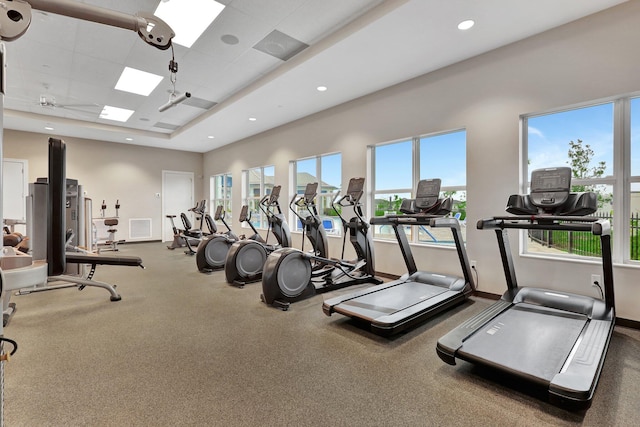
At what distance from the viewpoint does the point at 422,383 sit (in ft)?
6.88

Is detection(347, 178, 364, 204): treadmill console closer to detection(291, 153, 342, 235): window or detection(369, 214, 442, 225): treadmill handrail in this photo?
detection(369, 214, 442, 225): treadmill handrail

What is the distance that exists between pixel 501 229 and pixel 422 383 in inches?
74.6

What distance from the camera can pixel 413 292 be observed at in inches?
143

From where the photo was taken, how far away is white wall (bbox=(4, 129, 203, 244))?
8.27 metres

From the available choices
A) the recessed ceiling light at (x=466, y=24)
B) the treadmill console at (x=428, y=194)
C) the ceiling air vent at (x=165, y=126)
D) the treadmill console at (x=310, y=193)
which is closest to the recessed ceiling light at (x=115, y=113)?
the ceiling air vent at (x=165, y=126)

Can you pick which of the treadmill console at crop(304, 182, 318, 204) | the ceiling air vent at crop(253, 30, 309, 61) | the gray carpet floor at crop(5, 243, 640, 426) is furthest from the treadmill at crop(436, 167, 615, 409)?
the ceiling air vent at crop(253, 30, 309, 61)

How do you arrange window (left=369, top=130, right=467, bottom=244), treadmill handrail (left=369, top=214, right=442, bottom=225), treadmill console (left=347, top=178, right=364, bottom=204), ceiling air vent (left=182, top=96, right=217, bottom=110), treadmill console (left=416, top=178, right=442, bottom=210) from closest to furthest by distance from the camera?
treadmill handrail (left=369, top=214, right=442, bottom=225), treadmill console (left=416, top=178, right=442, bottom=210), treadmill console (left=347, top=178, right=364, bottom=204), window (left=369, top=130, right=467, bottom=244), ceiling air vent (left=182, top=96, right=217, bottom=110)

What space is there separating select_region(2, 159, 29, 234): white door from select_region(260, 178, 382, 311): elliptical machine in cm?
836

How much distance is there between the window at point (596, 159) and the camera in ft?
10.4

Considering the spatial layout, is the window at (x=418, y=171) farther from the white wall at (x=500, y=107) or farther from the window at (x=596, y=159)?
the window at (x=596, y=159)

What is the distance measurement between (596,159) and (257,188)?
24.5 ft

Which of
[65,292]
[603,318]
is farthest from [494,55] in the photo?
[65,292]

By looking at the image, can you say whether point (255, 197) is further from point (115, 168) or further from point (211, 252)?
point (115, 168)

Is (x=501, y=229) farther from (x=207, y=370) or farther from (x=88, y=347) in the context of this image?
(x=88, y=347)
